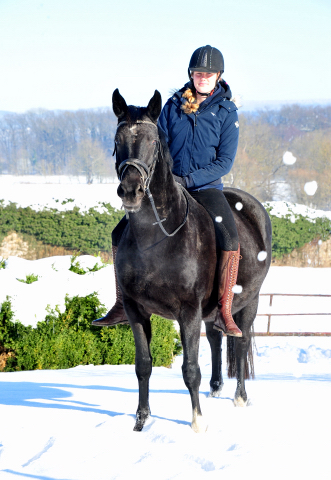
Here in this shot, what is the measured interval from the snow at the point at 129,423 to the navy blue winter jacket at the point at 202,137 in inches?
87.2

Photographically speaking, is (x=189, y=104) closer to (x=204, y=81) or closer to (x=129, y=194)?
(x=204, y=81)

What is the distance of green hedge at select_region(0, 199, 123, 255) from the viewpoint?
19984 mm

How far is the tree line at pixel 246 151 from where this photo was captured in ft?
150

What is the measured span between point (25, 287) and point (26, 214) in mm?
13518

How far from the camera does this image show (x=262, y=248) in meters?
5.21

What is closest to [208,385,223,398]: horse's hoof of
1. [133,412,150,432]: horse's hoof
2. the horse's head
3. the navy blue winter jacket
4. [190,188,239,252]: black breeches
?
[133,412,150,432]: horse's hoof

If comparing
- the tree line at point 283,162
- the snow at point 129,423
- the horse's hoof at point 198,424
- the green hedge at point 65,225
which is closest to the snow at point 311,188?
the tree line at point 283,162

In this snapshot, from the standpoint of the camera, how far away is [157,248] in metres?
3.77

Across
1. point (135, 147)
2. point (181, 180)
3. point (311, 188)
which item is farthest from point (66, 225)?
point (311, 188)

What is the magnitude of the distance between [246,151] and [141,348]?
44.8 metres

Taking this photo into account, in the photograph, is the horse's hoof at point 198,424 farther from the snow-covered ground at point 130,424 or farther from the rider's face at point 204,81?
the rider's face at point 204,81

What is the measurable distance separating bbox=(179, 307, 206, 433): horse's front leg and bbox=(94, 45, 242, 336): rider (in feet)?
1.41

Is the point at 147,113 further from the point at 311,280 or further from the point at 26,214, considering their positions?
the point at 311,280

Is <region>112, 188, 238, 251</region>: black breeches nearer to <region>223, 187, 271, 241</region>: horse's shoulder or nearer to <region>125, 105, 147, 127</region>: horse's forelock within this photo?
<region>223, 187, 271, 241</region>: horse's shoulder
